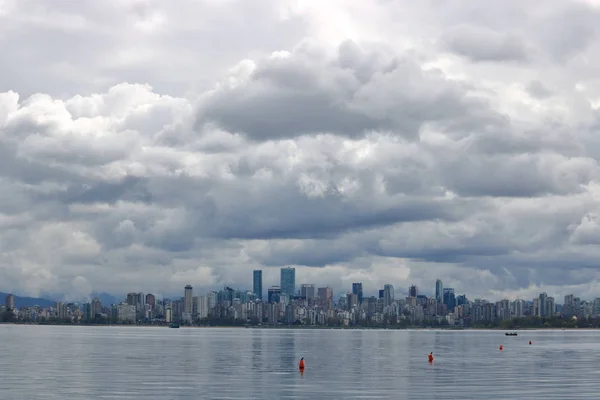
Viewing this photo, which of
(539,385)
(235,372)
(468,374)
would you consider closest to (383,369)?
(468,374)

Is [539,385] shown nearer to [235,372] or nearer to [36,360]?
[235,372]

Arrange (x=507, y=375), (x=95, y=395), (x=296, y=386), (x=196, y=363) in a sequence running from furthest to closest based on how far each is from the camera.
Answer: (x=196, y=363) → (x=507, y=375) → (x=296, y=386) → (x=95, y=395)

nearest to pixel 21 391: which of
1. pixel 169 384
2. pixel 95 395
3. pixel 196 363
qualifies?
pixel 95 395

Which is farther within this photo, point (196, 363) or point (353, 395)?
point (196, 363)

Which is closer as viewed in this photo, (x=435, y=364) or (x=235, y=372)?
(x=235, y=372)

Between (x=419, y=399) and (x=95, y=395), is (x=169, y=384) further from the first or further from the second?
(x=419, y=399)

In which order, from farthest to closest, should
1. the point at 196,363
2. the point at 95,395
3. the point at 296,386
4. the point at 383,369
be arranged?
the point at 196,363 → the point at 383,369 → the point at 296,386 → the point at 95,395

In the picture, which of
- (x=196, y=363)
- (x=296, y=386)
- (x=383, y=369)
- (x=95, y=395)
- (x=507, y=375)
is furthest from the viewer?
(x=196, y=363)

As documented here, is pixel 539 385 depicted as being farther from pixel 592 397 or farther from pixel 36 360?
pixel 36 360
